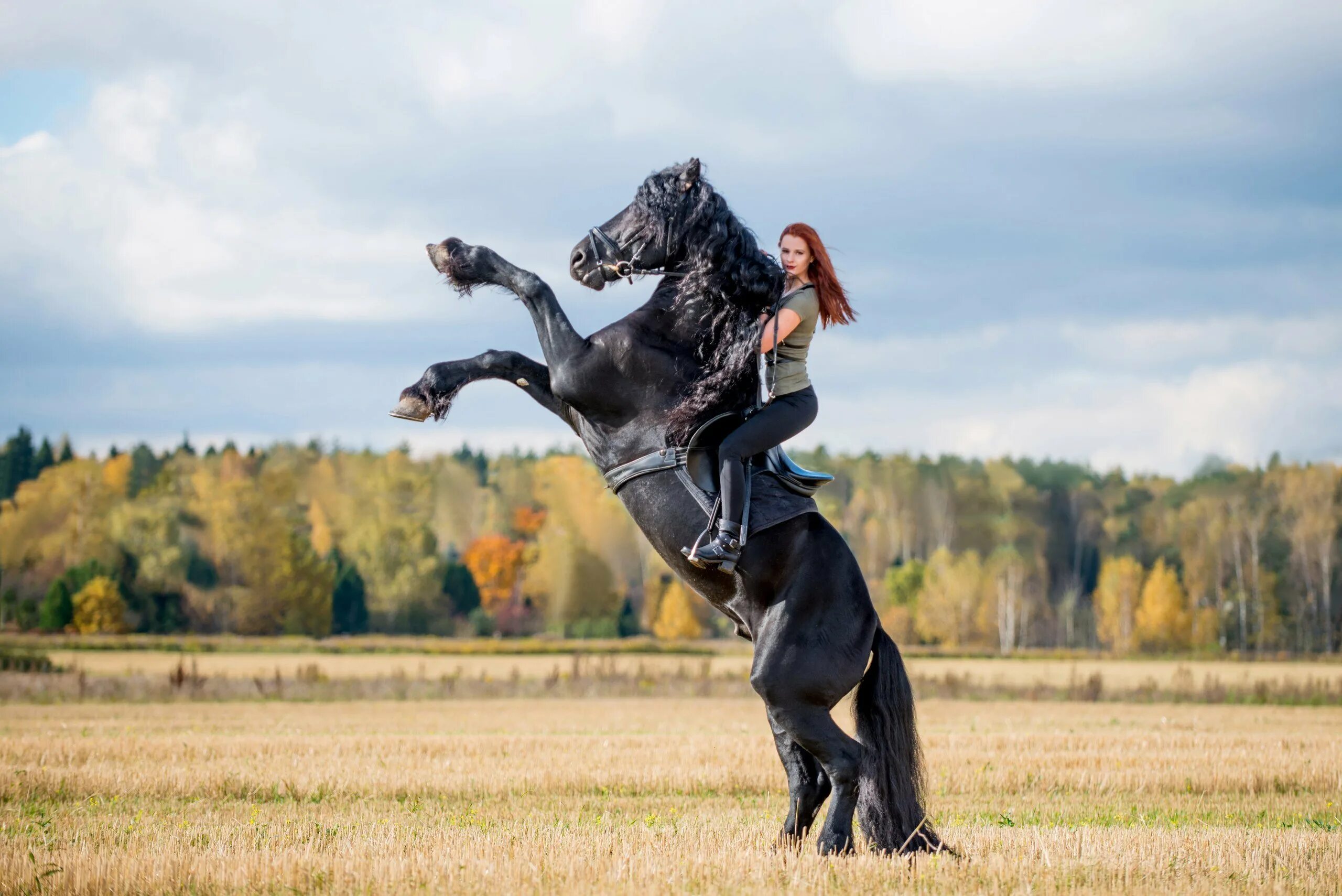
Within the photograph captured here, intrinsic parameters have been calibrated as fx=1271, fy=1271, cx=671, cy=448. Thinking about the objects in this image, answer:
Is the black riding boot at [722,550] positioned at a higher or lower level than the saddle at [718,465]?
lower

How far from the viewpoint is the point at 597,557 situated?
84.0 meters

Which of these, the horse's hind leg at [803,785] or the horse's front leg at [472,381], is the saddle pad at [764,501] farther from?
the horse's hind leg at [803,785]

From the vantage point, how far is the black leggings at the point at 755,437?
725 cm

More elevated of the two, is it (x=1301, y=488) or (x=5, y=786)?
(x=1301, y=488)

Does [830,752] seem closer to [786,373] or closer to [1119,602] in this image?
[786,373]

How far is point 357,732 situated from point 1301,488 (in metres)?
72.3

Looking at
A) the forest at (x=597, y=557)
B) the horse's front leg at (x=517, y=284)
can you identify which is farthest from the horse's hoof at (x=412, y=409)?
the forest at (x=597, y=557)

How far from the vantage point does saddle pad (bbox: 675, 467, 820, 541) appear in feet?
24.2

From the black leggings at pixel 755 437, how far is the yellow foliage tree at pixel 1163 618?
72436 millimetres

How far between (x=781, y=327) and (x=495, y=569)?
277 ft

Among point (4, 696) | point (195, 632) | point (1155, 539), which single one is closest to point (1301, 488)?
point (1155, 539)

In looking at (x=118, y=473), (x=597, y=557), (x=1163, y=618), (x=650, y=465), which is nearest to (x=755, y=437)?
(x=650, y=465)

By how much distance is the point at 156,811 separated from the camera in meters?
11.0

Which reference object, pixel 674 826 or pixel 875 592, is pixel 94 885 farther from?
pixel 875 592
